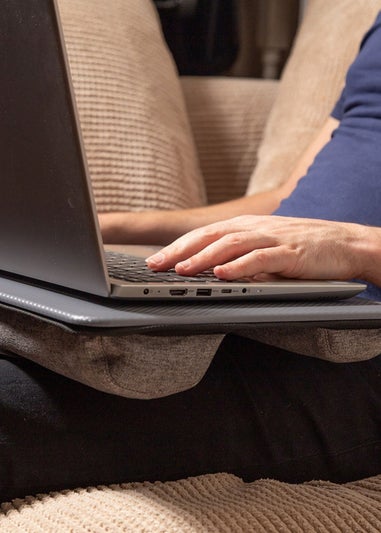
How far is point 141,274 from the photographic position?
681mm

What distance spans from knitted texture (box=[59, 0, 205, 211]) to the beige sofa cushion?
5.6 inches

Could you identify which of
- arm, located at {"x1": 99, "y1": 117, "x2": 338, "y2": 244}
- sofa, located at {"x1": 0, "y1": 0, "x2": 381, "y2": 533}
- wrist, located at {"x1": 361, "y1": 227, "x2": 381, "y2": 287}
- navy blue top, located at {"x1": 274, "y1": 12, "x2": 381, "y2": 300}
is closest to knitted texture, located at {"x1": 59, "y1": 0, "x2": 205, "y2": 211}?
sofa, located at {"x1": 0, "y1": 0, "x2": 381, "y2": 533}

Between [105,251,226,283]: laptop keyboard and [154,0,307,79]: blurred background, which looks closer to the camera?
[105,251,226,283]: laptop keyboard

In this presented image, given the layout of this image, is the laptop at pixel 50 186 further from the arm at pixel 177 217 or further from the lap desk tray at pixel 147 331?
the arm at pixel 177 217

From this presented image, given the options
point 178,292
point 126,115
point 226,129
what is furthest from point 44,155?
point 226,129

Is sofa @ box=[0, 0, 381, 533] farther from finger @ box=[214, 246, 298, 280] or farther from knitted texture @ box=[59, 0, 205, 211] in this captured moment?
finger @ box=[214, 246, 298, 280]

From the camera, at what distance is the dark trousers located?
0.71 metres

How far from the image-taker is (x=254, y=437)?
2.55 ft

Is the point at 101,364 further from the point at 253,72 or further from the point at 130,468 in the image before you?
the point at 253,72

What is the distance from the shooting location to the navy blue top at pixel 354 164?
1.01m

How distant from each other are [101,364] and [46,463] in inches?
4.9

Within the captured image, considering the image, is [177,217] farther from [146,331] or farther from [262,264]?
[146,331]

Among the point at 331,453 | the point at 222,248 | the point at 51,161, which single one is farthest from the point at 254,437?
the point at 51,161

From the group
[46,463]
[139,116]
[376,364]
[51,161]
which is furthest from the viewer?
[139,116]
